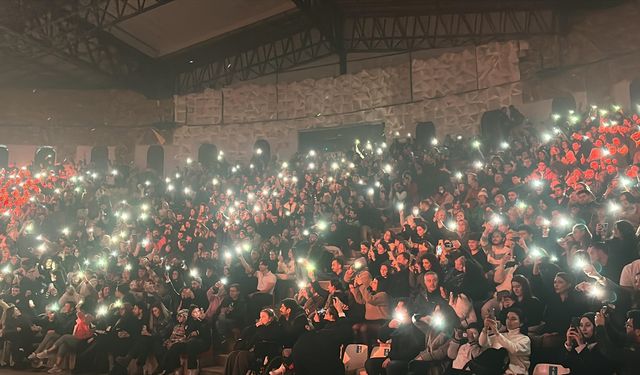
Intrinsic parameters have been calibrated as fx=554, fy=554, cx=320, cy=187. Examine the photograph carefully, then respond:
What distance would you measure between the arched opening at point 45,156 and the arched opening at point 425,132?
50.1 ft

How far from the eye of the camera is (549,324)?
599 cm

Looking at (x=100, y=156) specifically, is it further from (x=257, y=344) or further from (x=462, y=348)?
(x=462, y=348)

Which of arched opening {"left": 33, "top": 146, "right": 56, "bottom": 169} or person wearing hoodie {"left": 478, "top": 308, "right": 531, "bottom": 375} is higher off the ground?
arched opening {"left": 33, "top": 146, "right": 56, "bottom": 169}

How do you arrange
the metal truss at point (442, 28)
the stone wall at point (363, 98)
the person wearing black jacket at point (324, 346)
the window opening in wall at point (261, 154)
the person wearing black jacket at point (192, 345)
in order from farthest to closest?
the window opening in wall at point (261, 154)
the metal truss at point (442, 28)
the stone wall at point (363, 98)
the person wearing black jacket at point (192, 345)
the person wearing black jacket at point (324, 346)

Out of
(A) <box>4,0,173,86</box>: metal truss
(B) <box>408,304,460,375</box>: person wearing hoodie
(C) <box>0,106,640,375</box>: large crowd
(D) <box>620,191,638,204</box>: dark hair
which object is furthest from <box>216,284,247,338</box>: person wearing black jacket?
(A) <box>4,0,173,86</box>: metal truss

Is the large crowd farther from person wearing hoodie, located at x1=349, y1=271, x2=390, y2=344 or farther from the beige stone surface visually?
the beige stone surface

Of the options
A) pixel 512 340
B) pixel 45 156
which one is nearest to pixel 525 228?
pixel 512 340

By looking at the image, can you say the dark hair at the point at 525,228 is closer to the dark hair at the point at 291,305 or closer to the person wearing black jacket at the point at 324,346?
the person wearing black jacket at the point at 324,346

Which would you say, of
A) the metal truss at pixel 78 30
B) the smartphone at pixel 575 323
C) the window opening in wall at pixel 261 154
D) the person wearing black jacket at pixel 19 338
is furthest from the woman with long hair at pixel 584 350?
the metal truss at pixel 78 30

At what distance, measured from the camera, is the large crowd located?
6.15m

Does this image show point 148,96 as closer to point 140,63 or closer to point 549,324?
point 140,63

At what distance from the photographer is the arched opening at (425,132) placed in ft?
64.5

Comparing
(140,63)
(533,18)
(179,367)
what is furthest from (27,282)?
(533,18)

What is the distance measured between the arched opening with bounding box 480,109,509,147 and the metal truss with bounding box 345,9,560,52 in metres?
3.02
